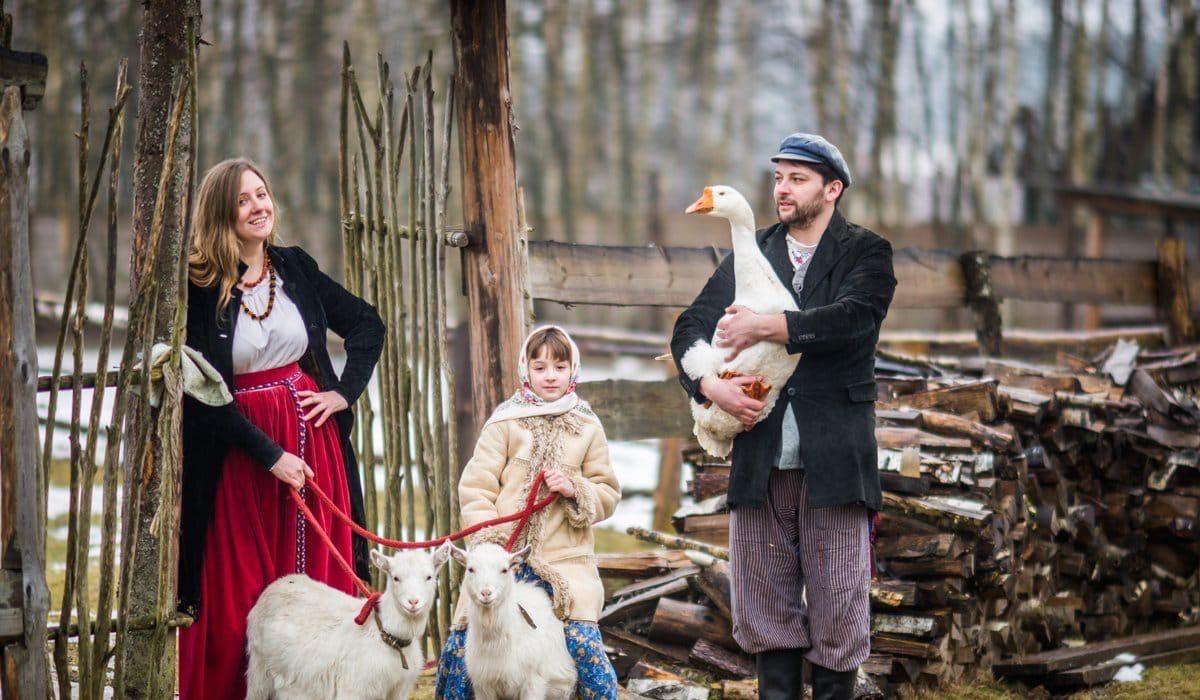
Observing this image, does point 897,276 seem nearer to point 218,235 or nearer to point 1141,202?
point 218,235

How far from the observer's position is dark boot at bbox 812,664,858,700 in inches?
135

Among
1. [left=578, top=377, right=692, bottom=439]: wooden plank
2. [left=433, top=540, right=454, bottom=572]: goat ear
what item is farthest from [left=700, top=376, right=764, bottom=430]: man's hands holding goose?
[left=578, top=377, right=692, bottom=439]: wooden plank

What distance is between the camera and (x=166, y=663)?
11.5 ft

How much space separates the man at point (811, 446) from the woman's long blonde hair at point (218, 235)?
144 cm

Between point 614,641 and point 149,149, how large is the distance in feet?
8.62

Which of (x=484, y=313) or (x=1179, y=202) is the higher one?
(x=1179, y=202)

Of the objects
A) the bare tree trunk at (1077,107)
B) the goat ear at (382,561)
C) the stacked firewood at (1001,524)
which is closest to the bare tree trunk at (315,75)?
the bare tree trunk at (1077,107)

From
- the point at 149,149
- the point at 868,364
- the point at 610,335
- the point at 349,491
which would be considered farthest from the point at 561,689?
the point at 610,335

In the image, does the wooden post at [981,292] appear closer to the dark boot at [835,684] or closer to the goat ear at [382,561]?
the dark boot at [835,684]

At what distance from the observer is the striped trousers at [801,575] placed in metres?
3.40

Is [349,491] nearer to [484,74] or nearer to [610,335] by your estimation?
[484,74]

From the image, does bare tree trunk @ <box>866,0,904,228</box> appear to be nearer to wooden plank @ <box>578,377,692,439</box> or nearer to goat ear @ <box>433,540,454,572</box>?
wooden plank @ <box>578,377,692,439</box>

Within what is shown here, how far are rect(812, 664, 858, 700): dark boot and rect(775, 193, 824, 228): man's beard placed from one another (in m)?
1.30

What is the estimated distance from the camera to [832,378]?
11.3 ft
